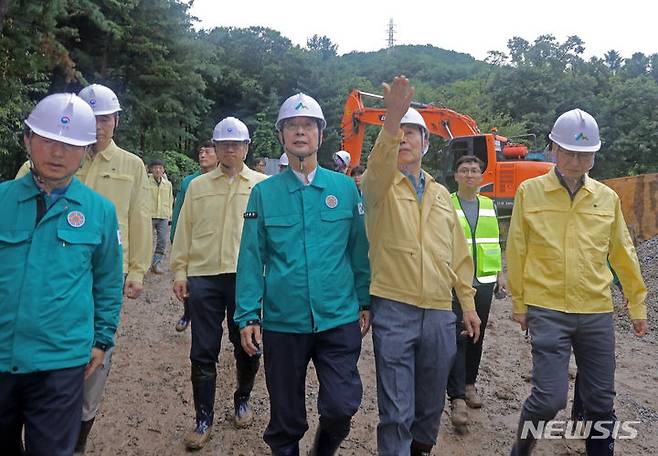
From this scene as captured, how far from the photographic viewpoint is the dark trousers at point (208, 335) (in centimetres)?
357

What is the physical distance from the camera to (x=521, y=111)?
28109 millimetres

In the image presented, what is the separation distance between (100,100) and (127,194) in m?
0.58

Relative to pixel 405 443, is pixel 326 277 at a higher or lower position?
higher

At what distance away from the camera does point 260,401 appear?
4270 mm

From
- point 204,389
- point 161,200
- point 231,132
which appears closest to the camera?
point 204,389

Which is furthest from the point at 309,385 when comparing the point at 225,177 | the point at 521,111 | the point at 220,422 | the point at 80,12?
the point at 521,111

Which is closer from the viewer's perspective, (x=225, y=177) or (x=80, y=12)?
(x=225, y=177)

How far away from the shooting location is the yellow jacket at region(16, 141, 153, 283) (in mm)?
3236

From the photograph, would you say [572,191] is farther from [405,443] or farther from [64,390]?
[64,390]

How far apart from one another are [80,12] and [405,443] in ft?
48.9

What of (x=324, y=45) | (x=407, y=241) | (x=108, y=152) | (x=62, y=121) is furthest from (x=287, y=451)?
(x=324, y=45)

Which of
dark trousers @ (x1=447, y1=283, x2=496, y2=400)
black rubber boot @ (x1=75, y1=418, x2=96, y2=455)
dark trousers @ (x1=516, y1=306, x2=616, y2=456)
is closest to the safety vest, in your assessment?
dark trousers @ (x1=447, y1=283, x2=496, y2=400)

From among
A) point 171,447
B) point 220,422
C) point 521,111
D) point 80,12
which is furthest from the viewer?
point 521,111

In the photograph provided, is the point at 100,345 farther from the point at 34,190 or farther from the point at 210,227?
the point at 210,227
